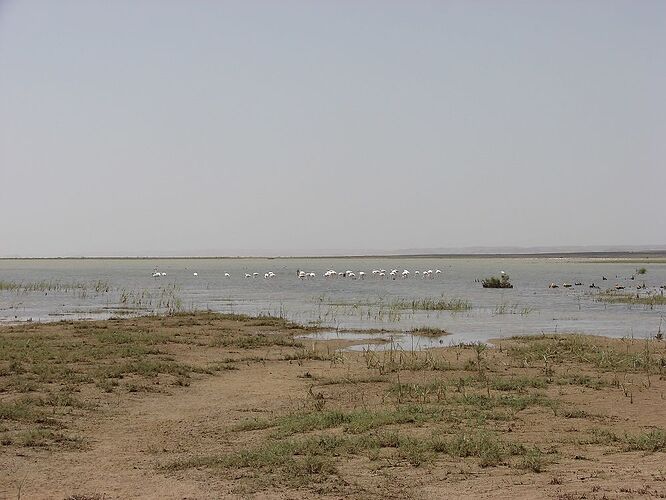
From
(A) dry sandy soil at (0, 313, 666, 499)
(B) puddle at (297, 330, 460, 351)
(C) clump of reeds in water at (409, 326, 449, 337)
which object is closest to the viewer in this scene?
(A) dry sandy soil at (0, 313, 666, 499)

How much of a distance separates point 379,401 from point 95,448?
579cm

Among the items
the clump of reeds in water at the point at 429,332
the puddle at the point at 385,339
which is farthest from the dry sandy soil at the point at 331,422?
the clump of reeds in water at the point at 429,332

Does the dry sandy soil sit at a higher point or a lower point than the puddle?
higher

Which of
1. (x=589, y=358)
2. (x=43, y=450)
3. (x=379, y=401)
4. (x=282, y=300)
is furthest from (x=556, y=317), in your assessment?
(x=43, y=450)

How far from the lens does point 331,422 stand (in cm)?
1273

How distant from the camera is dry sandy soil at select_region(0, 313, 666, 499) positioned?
9.45 meters

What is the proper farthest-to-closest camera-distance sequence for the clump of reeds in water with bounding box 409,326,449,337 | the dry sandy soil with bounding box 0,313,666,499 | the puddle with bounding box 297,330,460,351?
the clump of reeds in water with bounding box 409,326,449,337 → the puddle with bounding box 297,330,460,351 → the dry sandy soil with bounding box 0,313,666,499

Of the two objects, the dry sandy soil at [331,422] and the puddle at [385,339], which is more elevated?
the dry sandy soil at [331,422]

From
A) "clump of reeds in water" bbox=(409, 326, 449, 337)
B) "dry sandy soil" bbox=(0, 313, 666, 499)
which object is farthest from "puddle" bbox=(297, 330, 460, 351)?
"dry sandy soil" bbox=(0, 313, 666, 499)

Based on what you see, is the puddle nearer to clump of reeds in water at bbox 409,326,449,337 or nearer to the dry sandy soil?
clump of reeds in water at bbox 409,326,449,337

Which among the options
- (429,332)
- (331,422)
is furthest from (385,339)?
(331,422)

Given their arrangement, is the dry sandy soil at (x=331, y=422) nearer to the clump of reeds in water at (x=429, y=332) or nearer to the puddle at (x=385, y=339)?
the puddle at (x=385, y=339)

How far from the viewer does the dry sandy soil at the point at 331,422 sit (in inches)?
372

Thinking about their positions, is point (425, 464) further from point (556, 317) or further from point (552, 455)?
point (556, 317)
